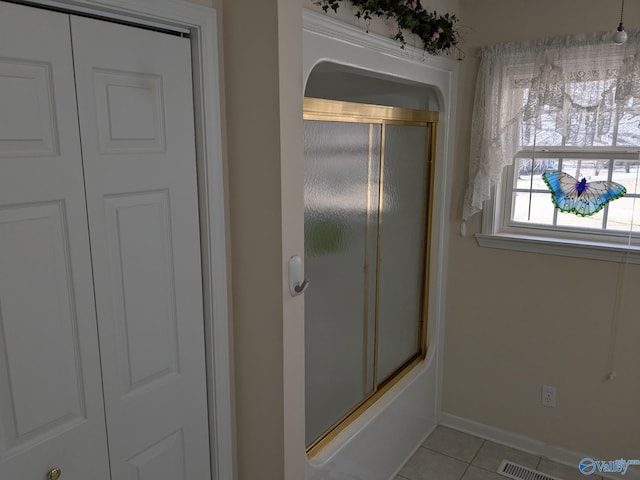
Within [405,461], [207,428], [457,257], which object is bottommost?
[405,461]

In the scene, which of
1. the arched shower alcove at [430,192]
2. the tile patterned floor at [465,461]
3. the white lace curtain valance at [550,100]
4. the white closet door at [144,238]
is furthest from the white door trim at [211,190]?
the white lace curtain valance at [550,100]

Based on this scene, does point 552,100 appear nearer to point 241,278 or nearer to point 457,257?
point 457,257

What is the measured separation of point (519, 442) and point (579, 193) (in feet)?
4.54

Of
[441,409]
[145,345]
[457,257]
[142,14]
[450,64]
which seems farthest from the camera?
[441,409]

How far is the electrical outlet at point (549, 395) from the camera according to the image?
2705 mm

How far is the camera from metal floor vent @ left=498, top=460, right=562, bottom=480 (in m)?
2.58

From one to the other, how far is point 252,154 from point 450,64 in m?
1.48

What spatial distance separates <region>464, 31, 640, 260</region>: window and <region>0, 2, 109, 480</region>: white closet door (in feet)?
6.44

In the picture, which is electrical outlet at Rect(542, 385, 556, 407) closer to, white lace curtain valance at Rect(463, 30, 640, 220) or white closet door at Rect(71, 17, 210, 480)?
white lace curtain valance at Rect(463, 30, 640, 220)

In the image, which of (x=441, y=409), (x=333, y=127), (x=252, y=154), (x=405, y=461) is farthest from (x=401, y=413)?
(x=252, y=154)

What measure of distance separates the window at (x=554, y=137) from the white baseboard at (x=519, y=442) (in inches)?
42.0

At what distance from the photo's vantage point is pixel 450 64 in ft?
8.50

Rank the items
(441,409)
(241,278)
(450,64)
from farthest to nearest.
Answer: (441,409), (450,64), (241,278)

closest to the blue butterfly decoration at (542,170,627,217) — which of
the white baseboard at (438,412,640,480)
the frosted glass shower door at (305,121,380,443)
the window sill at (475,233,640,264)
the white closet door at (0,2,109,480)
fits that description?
the window sill at (475,233,640,264)
